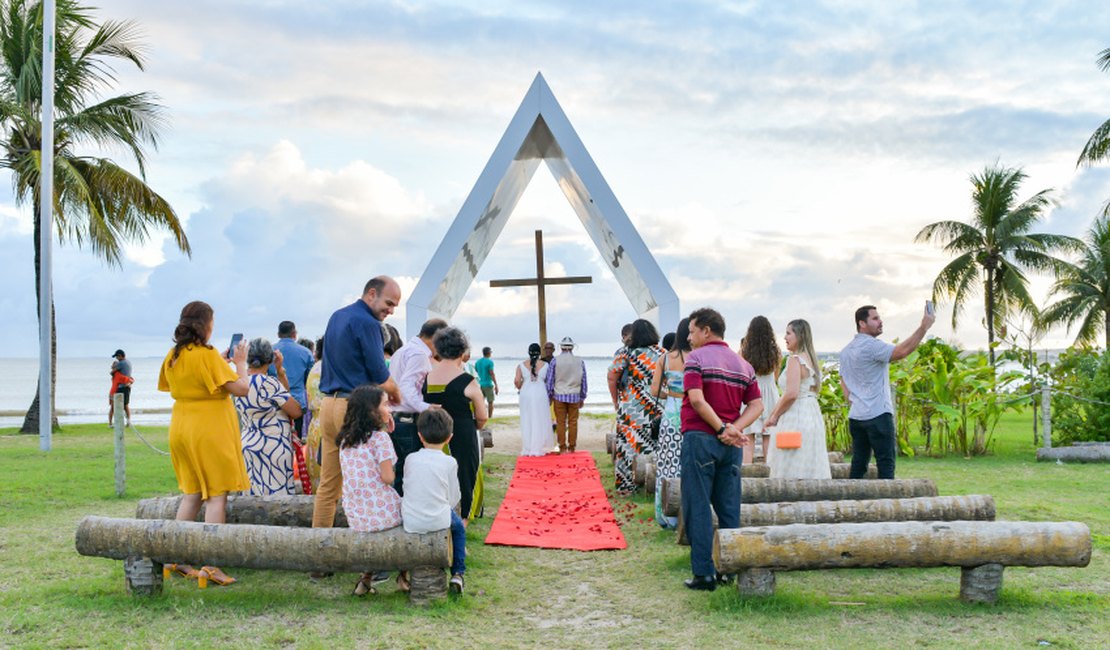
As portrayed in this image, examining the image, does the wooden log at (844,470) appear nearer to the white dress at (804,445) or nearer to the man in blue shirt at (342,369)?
the white dress at (804,445)

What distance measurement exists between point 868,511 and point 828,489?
2.24ft

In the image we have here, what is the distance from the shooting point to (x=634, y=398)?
9.75 metres

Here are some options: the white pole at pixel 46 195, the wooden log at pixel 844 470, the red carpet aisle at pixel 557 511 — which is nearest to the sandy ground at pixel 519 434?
the red carpet aisle at pixel 557 511

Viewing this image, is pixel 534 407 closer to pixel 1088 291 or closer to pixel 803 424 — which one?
pixel 803 424

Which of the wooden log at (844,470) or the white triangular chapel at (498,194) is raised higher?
the white triangular chapel at (498,194)

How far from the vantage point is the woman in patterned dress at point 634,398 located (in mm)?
9234

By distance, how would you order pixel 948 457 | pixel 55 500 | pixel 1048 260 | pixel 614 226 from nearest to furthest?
pixel 55 500 → pixel 614 226 → pixel 948 457 → pixel 1048 260

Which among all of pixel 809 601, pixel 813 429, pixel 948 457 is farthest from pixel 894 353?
pixel 948 457

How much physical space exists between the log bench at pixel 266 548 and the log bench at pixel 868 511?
197 cm

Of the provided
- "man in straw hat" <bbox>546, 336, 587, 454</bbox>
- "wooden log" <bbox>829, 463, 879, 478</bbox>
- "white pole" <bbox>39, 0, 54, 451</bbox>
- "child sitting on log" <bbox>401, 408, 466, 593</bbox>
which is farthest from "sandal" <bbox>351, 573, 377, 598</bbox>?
"white pole" <bbox>39, 0, 54, 451</bbox>

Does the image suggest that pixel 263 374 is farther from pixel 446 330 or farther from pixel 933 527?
pixel 933 527

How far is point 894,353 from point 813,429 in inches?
34.4

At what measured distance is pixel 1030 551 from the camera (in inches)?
202

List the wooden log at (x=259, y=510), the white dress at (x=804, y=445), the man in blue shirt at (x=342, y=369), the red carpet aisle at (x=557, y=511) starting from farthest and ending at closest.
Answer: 1. the red carpet aisle at (x=557, y=511)
2. the white dress at (x=804, y=445)
3. the wooden log at (x=259, y=510)
4. the man in blue shirt at (x=342, y=369)
